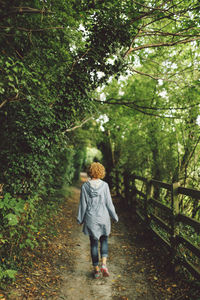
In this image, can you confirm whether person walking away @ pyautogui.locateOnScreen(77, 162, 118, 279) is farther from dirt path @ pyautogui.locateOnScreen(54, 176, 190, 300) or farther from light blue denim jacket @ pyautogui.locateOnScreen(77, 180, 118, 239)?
dirt path @ pyautogui.locateOnScreen(54, 176, 190, 300)

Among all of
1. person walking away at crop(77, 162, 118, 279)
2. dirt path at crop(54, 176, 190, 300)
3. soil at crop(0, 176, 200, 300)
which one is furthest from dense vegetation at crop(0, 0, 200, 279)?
dirt path at crop(54, 176, 190, 300)

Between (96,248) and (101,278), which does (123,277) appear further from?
(96,248)

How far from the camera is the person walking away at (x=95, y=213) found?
384 centimetres

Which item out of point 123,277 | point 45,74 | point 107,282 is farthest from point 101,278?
point 45,74

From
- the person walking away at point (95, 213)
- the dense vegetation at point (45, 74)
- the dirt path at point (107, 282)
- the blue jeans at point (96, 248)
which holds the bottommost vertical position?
the dirt path at point (107, 282)

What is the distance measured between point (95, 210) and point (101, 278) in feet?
3.94

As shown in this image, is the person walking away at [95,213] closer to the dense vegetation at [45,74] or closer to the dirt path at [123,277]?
the dirt path at [123,277]

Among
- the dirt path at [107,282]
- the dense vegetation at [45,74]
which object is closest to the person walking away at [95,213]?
the dirt path at [107,282]

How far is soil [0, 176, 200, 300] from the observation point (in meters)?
3.27

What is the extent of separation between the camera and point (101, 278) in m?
3.85

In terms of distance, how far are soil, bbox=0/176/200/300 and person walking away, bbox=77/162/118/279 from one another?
0.40 meters

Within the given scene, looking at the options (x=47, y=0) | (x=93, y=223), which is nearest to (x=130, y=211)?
(x=93, y=223)

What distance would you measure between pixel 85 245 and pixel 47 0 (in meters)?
5.31

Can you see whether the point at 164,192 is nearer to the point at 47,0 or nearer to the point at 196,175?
the point at 196,175
